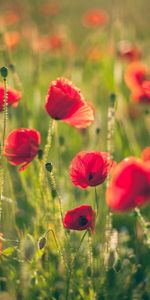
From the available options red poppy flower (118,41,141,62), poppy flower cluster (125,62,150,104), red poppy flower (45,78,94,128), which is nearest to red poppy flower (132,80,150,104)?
poppy flower cluster (125,62,150,104)

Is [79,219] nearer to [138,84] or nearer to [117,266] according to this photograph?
[117,266]

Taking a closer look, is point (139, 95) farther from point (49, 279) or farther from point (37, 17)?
point (37, 17)

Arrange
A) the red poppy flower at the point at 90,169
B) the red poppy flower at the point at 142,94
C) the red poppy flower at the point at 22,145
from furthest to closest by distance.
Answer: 1. the red poppy flower at the point at 142,94
2. the red poppy flower at the point at 22,145
3. the red poppy flower at the point at 90,169

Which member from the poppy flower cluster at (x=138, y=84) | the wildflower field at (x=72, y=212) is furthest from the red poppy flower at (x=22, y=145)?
the poppy flower cluster at (x=138, y=84)

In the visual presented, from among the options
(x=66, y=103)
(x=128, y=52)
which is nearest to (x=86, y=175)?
(x=66, y=103)

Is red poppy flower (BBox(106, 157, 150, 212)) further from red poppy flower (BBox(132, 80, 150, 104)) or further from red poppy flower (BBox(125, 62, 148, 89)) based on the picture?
red poppy flower (BBox(125, 62, 148, 89))

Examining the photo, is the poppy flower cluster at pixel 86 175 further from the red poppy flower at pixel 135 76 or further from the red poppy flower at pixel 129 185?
the red poppy flower at pixel 135 76
